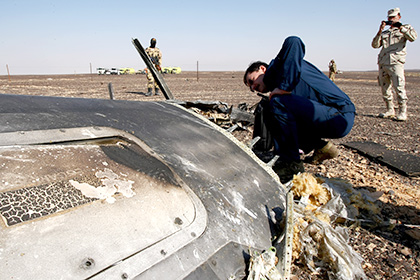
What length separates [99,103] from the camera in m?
2.28

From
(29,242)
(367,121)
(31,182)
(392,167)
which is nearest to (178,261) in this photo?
(29,242)

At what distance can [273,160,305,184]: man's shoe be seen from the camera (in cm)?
292

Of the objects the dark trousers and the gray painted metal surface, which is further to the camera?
the dark trousers

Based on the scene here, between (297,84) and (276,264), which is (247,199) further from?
(297,84)

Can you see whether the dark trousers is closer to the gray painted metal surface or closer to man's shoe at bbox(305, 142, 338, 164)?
man's shoe at bbox(305, 142, 338, 164)

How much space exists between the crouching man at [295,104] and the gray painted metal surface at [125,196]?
0.74 m

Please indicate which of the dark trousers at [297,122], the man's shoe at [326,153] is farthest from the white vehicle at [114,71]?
the dark trousers at [297,122]

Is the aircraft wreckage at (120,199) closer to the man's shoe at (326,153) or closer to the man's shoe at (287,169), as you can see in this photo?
the man's shoe at (287,169)

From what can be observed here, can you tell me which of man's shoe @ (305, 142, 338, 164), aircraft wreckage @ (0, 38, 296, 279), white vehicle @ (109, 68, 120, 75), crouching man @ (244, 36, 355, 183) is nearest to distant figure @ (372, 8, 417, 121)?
man's shoe @ (305, 142, 338, 164)

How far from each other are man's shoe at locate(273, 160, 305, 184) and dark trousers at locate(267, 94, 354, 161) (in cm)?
5

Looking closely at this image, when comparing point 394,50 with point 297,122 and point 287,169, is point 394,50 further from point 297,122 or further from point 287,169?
point 287,169

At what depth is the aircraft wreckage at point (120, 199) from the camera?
3.53ft

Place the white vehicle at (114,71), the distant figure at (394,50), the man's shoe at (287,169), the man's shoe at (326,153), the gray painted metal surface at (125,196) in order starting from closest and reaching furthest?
1. the gray painted metal surface at (125,196)
2. the man's shoe at (287,169)
3. the man's shoe at (326,153)
4. the distant figure at (394,50)
5. the white vehicle at (114,71)

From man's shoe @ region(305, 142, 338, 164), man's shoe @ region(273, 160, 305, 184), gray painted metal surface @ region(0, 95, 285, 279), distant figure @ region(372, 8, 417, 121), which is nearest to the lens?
gray painted metal surface @ region(0, 95, 285, 279)
